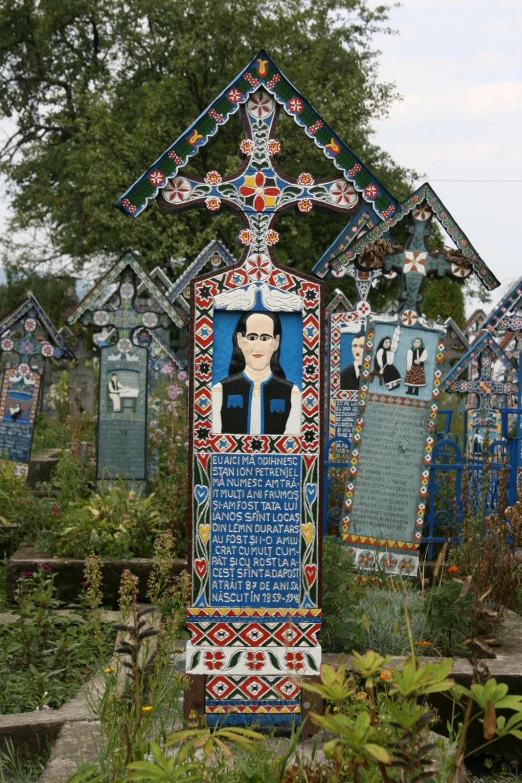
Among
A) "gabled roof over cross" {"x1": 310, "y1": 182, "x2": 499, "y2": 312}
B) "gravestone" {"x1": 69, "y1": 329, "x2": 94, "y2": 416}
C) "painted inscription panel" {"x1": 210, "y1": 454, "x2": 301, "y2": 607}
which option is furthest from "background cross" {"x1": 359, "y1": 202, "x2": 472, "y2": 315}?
"gravestone" {"x1": 69, "y1": 329, "x2": 94, "y2": 416}

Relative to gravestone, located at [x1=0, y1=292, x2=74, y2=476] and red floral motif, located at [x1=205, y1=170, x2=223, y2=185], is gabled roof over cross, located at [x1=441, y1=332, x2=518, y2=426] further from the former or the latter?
red floral motif, located at [x1=205, y1=170, x2=223, y2=185]

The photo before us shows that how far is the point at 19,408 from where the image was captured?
35.5 ft

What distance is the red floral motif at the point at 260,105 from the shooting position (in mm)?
4805

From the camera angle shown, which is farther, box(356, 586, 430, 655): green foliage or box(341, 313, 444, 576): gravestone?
box(341, 313, 444, 576): gravestone

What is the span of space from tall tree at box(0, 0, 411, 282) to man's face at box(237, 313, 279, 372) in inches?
656

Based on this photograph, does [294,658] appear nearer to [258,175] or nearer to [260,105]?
[258,175]

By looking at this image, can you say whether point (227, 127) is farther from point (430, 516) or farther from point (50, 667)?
point (50, 667)

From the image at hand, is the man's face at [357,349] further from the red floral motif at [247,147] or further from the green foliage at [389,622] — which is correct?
the red floral motif at [247,147]

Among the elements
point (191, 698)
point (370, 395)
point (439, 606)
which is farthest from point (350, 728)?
point (370, 395)

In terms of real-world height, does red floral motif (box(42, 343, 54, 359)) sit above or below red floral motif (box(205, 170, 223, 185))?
below

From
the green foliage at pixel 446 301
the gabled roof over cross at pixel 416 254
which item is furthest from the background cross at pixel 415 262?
the green foliage at pixel 446 301

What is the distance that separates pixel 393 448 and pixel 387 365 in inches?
26.0

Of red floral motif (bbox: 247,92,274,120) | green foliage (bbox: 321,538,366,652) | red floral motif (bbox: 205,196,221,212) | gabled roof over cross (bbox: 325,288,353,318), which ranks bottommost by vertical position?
green foliage (bbox: 321,538,366,652)

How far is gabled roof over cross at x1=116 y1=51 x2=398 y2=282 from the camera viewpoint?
186 inches
